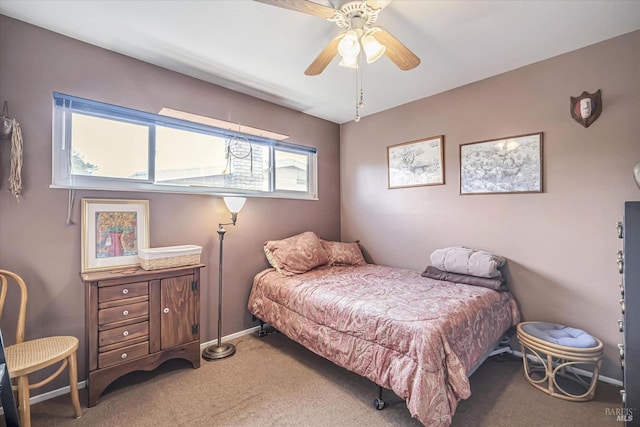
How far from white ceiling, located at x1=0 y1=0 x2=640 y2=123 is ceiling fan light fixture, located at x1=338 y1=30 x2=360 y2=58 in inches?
11.1

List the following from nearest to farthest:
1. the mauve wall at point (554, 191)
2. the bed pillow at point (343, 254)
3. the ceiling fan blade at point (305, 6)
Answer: the ceiling fan blade at point (305, 6) → the mauve wall at point (554, 191) → the bed pillow at point (343, 254)

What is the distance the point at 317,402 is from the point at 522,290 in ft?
6.50

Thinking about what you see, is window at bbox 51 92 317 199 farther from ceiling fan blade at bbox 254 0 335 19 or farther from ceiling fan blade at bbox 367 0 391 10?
ceiling fan blade at bbox 367 0 391 10

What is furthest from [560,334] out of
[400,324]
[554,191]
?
[400,324]

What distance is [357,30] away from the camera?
1627 mm

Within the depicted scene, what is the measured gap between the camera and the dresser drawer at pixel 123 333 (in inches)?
74.8

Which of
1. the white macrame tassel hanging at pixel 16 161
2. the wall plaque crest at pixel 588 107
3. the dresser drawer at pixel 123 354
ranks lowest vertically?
the dresser drawer at pixel 123 354

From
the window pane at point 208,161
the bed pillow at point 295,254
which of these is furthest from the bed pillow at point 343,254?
the window pane at point 208,161

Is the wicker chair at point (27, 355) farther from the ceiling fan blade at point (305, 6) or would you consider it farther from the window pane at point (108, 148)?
the ceiling fan blade at point (305, 6)

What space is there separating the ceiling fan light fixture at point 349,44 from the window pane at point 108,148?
187cm

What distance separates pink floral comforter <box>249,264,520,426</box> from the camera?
4.99 feet

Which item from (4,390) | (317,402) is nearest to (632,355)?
(317,402)

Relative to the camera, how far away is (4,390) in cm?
130

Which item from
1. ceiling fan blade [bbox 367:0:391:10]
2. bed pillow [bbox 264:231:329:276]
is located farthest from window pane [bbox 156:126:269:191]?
ceiling fan blade [bbox 367:0:391:10]
